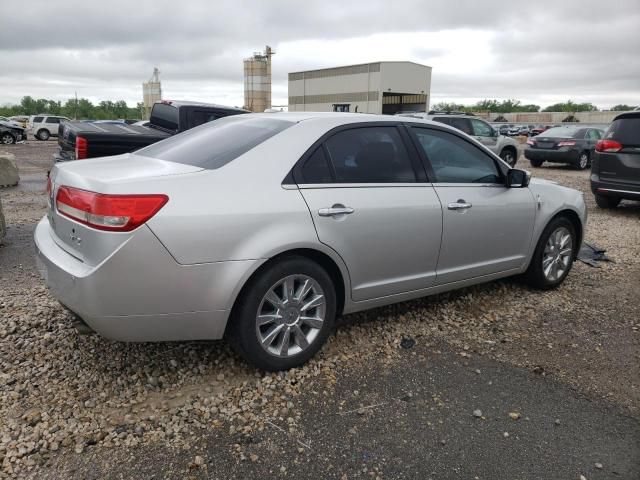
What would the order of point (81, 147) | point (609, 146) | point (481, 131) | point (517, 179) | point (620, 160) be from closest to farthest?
point (517, 179) < point (81, 147) < point (620, 160) < point (609, 146) < point (481, 131)

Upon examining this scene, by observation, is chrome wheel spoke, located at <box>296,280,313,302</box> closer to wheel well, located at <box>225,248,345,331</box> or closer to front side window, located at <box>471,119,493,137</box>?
wheel well, located at <box>225,248,345,331</box>

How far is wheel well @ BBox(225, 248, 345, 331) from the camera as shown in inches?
114

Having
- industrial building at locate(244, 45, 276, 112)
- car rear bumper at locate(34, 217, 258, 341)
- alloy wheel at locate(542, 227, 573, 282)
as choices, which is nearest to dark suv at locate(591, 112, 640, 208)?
alloy wheel at locate(542, 227, 573, 282)

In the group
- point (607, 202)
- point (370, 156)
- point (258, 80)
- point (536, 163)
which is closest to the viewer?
point (370, 156)

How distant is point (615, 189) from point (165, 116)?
25.9 ft

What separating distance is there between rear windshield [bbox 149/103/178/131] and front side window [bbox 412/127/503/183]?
581 centimetres

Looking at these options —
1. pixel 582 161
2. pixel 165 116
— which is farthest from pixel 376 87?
pixel 165 116

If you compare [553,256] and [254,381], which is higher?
[553,256]

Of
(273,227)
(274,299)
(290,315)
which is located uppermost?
(273,227)

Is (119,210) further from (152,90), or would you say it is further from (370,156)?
(152,90)

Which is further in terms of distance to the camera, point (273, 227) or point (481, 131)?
point (481, 131)

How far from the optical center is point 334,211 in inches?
123

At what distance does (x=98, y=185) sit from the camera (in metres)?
2.67

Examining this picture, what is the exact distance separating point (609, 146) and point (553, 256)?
16.2 ft
